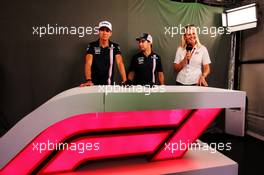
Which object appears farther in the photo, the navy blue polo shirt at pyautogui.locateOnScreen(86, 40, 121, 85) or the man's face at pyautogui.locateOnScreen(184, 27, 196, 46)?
the man's face at pyautogui.locateOnScreen(184, 27, 196, 46)

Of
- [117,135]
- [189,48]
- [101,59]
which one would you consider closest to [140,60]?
[101,59]

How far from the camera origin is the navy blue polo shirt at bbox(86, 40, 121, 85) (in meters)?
3.06

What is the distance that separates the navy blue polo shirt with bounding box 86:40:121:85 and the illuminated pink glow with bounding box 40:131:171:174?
57.2 inches

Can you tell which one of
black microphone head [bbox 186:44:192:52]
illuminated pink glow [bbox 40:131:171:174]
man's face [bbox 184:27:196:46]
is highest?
man's face [bbox 184:27:196:46]

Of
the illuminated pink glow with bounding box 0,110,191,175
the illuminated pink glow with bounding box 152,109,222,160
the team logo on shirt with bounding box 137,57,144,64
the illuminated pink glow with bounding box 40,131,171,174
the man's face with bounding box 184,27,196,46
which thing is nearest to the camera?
the illuminated pink glow with bounding box 0,110,191,175

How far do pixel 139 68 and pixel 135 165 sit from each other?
178 centimetres

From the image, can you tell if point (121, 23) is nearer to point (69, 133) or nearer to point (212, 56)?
point (212, 56)

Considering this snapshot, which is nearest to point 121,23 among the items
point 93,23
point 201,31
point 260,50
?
point 93,23

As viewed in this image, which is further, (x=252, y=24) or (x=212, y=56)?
(x=212, y=56)

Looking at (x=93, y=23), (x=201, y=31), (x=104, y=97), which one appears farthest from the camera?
(x=201, y=31)

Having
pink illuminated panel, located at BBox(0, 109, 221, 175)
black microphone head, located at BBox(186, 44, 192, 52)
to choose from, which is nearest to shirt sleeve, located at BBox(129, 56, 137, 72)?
black microphone head, located at BBox(186, 44, 192, 52)

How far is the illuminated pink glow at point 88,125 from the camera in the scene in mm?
1522

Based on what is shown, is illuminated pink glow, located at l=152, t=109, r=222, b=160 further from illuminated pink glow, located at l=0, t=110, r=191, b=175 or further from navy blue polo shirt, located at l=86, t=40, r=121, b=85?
navy blue polo shirt, located at l=86, t=40, r=121, b=85

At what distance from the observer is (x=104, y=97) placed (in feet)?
4.88
